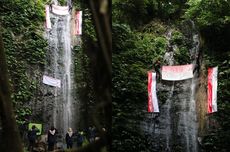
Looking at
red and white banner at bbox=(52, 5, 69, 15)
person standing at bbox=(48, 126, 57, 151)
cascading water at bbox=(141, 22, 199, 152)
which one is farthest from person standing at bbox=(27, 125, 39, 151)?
red and white banner at bbox=(52, 5, 69, 15)

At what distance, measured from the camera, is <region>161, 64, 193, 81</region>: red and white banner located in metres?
10.4

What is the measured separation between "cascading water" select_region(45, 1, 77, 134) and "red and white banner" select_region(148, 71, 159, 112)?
3.39 metres

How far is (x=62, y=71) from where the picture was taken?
13953 millimetres

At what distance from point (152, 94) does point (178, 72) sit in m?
0.90

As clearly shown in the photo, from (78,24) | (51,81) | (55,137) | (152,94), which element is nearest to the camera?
(152,94)

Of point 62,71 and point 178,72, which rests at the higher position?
point 62,71

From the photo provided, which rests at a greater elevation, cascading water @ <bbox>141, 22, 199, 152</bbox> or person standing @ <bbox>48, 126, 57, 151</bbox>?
cascading water @ <bbox>141, 22, 199, 152</bbox>

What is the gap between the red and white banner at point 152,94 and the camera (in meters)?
10.3

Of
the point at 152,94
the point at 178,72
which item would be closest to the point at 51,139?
the point at 152,94

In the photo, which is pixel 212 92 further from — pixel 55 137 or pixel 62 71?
pixel 62 71

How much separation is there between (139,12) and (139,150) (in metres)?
4.46

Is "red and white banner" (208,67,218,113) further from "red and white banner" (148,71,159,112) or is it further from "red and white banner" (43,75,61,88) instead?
"red and white banner" (43,75,61,88)

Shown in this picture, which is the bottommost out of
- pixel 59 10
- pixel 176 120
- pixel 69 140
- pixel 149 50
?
pixel 69 140

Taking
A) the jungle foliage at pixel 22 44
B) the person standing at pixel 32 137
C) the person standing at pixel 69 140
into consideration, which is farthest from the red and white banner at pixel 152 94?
the jungle foliage at pixel 22 44
